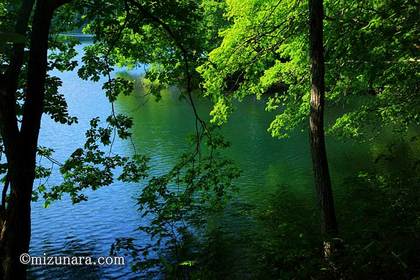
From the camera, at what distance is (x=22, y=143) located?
5.66 m

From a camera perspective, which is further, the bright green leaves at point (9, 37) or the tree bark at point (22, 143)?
the tree bark at point (22, 143)

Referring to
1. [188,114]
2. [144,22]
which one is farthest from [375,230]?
[188,114]

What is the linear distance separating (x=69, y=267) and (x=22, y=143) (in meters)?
11.5

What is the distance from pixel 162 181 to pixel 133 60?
9.57 feet

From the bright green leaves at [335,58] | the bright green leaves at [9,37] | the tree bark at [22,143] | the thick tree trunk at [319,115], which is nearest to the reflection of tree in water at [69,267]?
the bright green leaves at [335,58]

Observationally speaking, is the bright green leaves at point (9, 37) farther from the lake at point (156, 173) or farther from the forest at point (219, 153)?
the lake at point (156, 173)

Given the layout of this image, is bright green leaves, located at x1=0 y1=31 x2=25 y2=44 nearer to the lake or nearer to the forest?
the forest

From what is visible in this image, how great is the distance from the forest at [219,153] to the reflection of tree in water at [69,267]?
8 cm

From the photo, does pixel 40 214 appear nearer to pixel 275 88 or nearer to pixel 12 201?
pixel 12 201

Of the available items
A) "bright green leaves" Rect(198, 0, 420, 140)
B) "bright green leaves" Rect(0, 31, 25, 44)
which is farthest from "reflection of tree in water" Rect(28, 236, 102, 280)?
"bright green leaves" Rect(0, 31, 25, 44)

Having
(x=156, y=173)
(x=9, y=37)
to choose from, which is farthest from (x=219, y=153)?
(x=9, y=37)

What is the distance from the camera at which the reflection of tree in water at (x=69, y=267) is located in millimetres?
15242

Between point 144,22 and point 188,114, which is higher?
point 188,114

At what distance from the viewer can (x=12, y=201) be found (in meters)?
5.62
